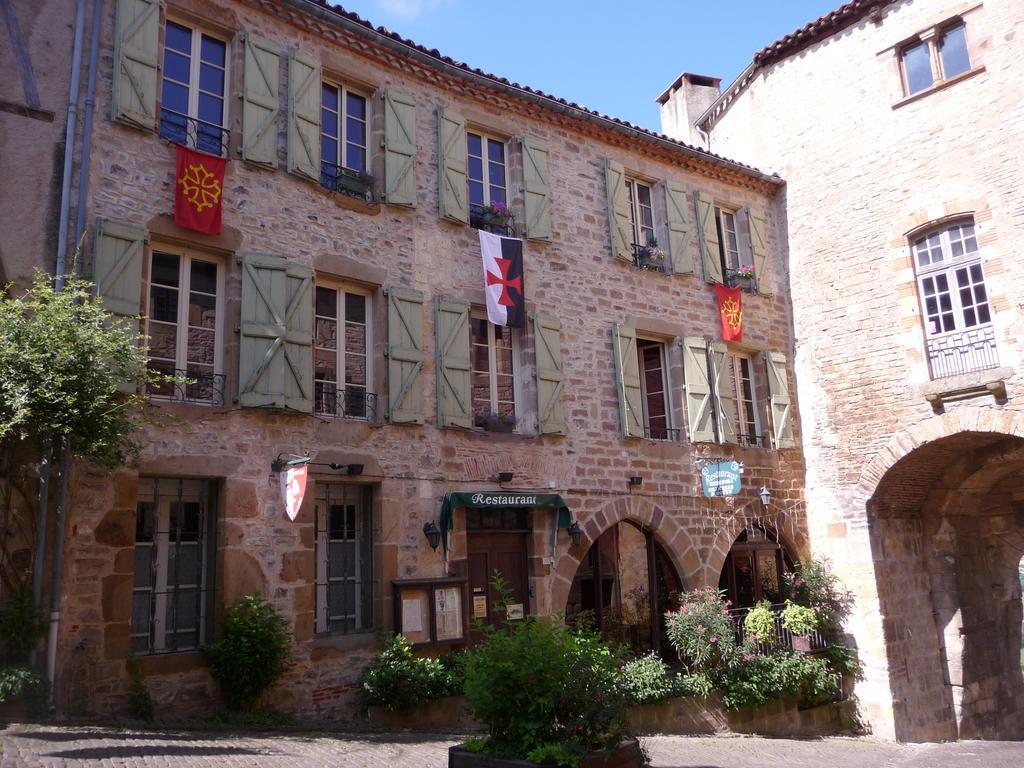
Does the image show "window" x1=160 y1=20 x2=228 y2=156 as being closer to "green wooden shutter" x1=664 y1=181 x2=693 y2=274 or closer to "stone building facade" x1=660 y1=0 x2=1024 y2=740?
"green wooden shutter" x1=664 y1=181 x2=693 y2=274

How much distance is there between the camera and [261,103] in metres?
8.88

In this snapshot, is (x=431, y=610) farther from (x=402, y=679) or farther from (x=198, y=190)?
(x=198, y=190)

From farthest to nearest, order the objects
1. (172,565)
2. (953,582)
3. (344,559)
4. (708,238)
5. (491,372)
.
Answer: (953,582) → (708,238) → (491,372) → (344,559) → (172,565)

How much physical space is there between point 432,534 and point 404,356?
1.92m

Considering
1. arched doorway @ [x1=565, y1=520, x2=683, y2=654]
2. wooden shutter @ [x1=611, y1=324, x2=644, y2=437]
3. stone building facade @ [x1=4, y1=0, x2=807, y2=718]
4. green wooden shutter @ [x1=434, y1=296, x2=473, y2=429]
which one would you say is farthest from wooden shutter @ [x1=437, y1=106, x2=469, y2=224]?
arched doorway @ [x1=565, y1=520, x2=683, y2=654]

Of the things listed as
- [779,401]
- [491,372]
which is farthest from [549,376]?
[779,401]

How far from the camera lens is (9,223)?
23.7 ft

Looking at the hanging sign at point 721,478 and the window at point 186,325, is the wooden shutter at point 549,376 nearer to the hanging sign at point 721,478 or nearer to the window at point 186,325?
the hanging sign at point 721,478

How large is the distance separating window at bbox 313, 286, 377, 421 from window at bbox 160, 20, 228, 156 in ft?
6.22

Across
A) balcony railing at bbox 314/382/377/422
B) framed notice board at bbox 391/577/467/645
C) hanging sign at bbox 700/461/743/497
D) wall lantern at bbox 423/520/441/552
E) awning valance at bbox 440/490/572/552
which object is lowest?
framed notice board at bbox 391/577/467/645

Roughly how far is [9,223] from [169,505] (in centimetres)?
277

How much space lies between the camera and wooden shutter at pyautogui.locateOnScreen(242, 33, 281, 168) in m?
8.73

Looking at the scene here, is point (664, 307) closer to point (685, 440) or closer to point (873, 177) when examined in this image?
point (685, 440)

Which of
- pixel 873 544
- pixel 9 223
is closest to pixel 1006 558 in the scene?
pixel 873 544
